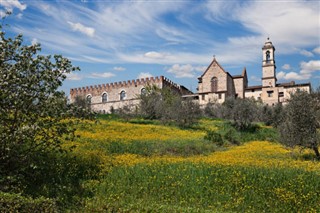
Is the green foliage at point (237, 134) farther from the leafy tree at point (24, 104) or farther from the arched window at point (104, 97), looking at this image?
the arched window at point (104, 97)

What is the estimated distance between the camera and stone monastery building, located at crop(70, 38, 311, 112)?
72062 millimetres

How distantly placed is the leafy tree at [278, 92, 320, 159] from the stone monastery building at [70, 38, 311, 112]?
49.1 metres

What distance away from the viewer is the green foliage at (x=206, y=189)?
1100cm

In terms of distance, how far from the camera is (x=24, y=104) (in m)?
11.1

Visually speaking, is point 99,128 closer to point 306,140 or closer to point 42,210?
point 306,140

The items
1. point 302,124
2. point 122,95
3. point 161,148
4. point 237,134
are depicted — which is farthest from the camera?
point 122,95

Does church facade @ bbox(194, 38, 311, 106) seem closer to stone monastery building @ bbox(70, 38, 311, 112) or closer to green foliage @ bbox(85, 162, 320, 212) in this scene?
stone monastery building @ bbox(70, 38, 311, 112)

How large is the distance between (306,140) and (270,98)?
55923 millimetres

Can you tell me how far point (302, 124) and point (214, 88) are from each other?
52.5 meters

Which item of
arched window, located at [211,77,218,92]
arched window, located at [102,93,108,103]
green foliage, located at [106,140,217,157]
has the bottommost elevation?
green foliage, located at [106,140,217,157]

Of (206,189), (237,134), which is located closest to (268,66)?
(237,134)

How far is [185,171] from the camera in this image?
13906 mm

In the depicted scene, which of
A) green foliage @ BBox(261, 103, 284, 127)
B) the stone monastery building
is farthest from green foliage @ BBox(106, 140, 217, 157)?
the stone monastery building

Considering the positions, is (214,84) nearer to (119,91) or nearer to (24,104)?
(119,91)
